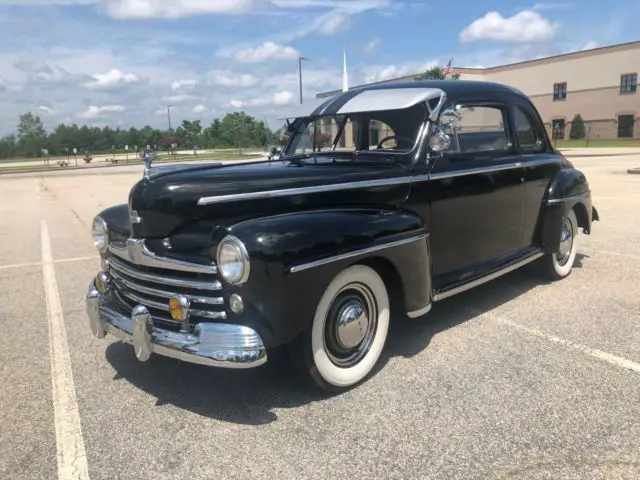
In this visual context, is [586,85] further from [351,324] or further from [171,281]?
[171,281]

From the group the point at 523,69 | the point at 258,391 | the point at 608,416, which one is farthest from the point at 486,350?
the point at 523,69

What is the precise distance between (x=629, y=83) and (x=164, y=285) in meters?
61.9

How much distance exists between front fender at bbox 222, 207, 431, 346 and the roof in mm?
1031

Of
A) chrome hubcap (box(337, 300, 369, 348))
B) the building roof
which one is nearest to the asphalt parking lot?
chrome hubcap (box(337, 300, 369, 348))

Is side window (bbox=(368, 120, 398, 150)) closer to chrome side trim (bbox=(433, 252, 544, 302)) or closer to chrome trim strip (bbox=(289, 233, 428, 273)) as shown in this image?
chrome trim strip (bbox=(289, 233, 428, 273))

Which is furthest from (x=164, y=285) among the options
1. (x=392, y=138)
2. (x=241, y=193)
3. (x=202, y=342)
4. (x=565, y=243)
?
(x=565, y=243)

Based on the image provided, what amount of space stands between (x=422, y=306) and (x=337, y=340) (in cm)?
67

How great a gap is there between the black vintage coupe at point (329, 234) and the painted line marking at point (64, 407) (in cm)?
43

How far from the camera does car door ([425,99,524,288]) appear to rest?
396 cm

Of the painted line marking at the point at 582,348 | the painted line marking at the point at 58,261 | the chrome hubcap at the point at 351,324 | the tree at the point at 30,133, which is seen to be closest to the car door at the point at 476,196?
the painted line marking at the point at 582,348

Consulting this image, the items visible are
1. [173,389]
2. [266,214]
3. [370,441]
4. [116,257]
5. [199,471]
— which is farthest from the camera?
[116,257]

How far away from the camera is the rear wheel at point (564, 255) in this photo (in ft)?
17.6

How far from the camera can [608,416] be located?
9.62ft

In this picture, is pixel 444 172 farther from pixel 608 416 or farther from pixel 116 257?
pixel 116 257
